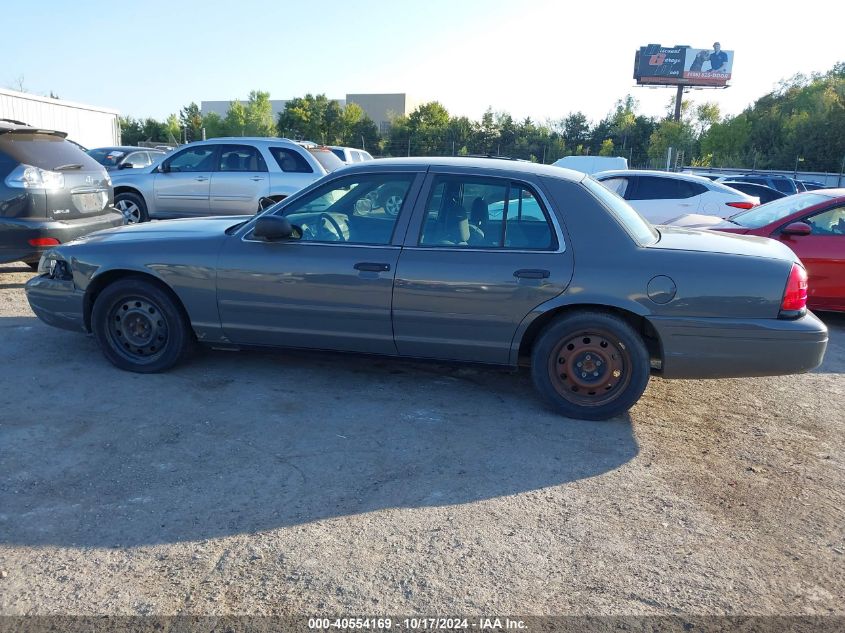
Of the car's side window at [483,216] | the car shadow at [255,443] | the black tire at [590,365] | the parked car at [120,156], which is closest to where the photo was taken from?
the car shadow at [255,443]

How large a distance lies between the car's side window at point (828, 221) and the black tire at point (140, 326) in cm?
660

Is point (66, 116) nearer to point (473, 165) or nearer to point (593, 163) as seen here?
point (593, 163)

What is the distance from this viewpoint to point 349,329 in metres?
4.64

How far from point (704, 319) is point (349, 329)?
2.29 m

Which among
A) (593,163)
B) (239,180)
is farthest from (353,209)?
(593,163)

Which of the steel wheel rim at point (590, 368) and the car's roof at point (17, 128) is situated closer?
the steel wheel rim at point (590, 368)

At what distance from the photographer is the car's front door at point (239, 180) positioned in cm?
1071

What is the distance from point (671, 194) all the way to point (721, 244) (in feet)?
22.8

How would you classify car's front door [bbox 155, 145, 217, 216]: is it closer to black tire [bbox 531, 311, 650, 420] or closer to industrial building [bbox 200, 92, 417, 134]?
black tire [bbox 531, 311, 650, 420]

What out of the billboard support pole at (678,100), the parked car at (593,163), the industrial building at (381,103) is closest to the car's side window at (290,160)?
the parked car at (593,163)

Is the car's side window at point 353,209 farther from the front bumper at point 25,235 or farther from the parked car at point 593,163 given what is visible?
A: the parked car at point 593,163

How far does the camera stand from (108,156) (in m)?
17.2

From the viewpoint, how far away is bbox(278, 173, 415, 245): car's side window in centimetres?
463

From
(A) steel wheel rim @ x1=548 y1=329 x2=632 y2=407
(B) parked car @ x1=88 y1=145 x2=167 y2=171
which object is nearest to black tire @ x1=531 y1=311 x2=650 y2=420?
(A) steel wheel rim @ x1=548 y1=329 x2=632 y2=407
